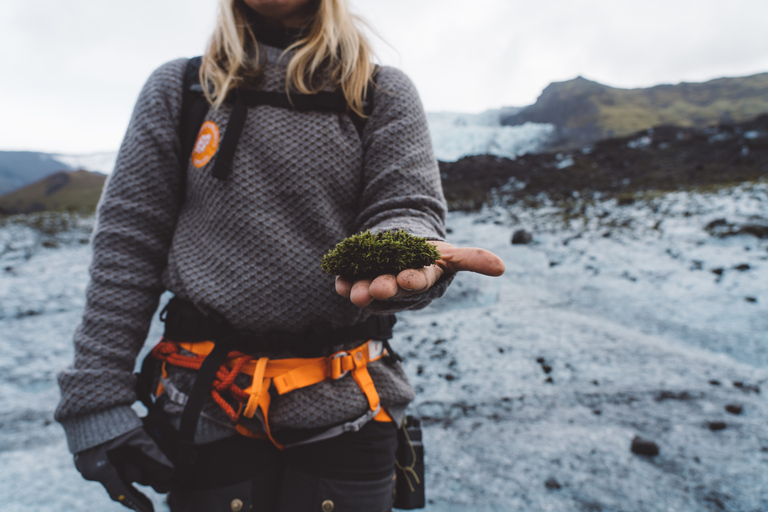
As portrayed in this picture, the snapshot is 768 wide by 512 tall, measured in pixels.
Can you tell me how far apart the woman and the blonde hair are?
0.04 ft

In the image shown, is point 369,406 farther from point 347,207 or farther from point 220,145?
point 220,145

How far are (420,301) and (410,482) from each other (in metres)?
1.23

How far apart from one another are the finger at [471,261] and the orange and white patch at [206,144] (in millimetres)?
1129

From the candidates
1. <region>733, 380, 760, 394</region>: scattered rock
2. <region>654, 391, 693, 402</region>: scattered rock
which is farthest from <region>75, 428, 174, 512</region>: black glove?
<region>733, 380, 760, 394</region>: scattered rock

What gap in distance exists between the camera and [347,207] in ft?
6.06

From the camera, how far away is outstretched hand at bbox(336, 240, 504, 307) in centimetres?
122

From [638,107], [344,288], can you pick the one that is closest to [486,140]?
[638,107]

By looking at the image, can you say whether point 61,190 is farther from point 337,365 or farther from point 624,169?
point 337,365

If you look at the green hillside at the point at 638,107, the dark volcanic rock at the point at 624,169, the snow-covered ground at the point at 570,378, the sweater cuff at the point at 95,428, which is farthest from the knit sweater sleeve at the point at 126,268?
the green hillside at the point at 638,107

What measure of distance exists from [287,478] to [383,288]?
1.03 metres

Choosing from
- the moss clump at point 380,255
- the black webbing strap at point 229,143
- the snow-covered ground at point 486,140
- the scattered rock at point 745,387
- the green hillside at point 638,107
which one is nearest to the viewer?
the moss clump at point 380,255

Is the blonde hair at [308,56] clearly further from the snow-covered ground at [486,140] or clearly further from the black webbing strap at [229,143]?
the snow-covered ground at [486,140]

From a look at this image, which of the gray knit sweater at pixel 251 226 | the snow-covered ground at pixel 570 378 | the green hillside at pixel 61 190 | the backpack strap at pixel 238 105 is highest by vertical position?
the backpack strap at pixel 238 105

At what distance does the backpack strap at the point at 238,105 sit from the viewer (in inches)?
69.3
